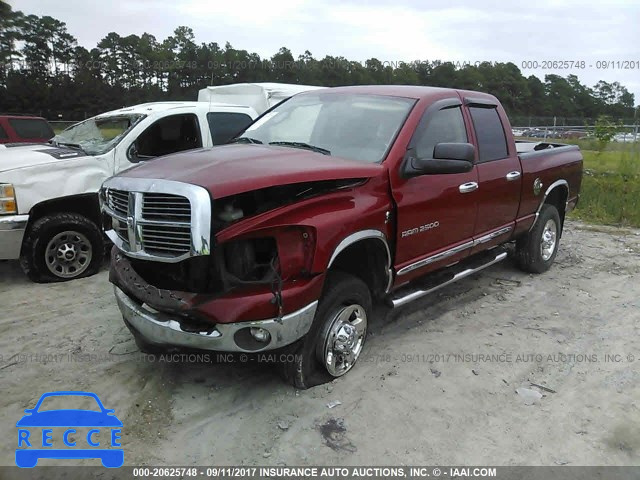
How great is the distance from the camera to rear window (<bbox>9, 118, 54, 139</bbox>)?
10.2 meters

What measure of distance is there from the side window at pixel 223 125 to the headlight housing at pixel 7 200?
2.34 m

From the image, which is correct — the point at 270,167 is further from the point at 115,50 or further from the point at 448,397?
the point at 115,50

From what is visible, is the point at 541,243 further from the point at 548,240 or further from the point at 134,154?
the point at 134,154

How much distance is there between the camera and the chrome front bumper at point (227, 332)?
312cm

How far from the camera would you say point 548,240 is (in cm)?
650

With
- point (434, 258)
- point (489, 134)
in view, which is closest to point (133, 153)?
point (434, 258)

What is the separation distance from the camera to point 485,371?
13.2 ft

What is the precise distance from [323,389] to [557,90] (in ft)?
189

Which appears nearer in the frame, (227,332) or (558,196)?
(227,332)

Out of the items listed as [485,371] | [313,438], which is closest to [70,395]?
[313,438]

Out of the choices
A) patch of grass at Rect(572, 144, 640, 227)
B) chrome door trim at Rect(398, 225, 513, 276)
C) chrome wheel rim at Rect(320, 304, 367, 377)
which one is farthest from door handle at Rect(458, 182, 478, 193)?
patch of grass at Rect(572, 144, 640, 227)

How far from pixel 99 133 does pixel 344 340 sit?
4420mm

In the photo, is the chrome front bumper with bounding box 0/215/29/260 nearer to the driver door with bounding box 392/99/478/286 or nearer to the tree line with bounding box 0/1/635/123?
the driver door with bounding box 392/99/478/286

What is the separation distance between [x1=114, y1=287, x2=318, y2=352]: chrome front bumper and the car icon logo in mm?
575
